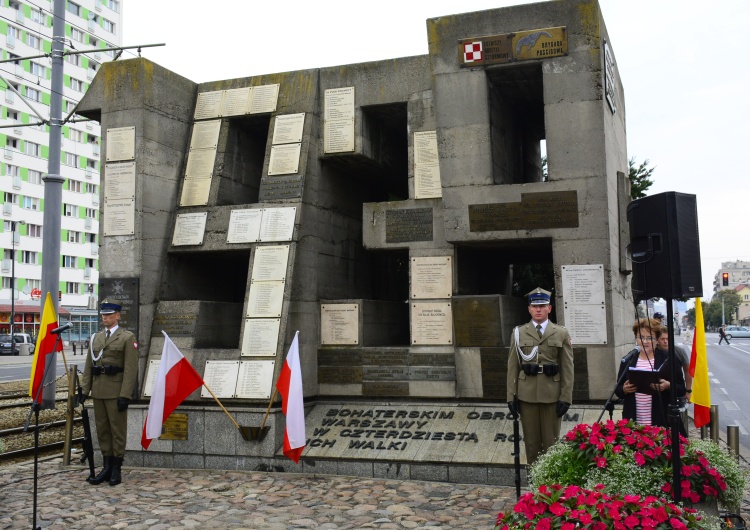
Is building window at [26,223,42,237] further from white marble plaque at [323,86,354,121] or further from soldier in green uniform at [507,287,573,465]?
soldier in green uniform at [507,287,573,465]

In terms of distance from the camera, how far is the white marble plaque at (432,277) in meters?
9.86

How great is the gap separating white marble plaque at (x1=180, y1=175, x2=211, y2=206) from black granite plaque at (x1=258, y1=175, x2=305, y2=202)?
0.88 m

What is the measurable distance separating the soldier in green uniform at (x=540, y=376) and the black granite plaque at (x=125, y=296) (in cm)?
548

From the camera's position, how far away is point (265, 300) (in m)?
9.85

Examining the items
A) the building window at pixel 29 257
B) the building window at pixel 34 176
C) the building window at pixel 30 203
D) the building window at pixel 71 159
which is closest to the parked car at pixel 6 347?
the building window at pixel 29 257

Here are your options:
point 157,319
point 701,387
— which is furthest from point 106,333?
point 701,387

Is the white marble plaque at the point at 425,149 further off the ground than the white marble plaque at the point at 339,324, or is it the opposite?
the white marble plaque at the point at 425,149

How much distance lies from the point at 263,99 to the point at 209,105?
91 centimetres

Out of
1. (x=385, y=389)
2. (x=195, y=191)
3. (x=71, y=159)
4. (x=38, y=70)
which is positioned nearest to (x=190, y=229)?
(x=195, y=191)

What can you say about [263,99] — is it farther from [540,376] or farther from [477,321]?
[540,376]

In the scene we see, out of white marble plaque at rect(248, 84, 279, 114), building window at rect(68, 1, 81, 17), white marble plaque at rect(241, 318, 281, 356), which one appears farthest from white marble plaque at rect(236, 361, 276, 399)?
building window at rect(68, 1, 81, 17)

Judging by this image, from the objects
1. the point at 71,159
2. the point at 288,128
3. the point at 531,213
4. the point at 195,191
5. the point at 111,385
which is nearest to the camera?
the point at 111,385

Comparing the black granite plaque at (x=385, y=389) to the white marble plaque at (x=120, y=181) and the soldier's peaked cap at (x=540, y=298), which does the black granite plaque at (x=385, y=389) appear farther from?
the white marble plaque at (x=120, y=181)

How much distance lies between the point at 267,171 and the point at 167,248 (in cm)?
185
